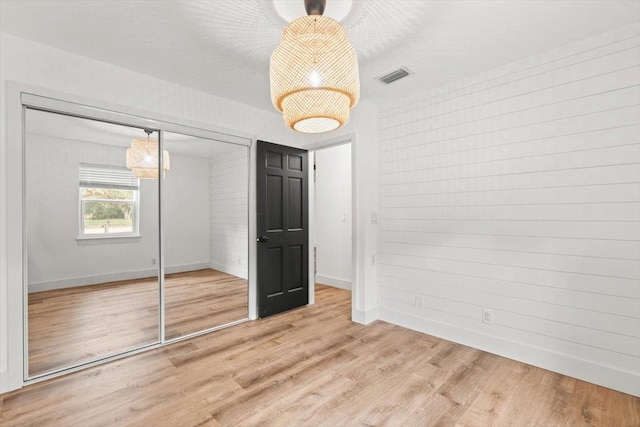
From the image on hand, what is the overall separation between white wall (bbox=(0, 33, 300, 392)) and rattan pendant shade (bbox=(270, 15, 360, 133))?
1732 mm

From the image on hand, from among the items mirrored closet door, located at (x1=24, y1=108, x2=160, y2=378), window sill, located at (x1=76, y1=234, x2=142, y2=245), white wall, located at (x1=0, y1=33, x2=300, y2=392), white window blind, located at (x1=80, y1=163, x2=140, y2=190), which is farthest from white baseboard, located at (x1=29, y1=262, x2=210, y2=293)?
white window blind, located at (x1=80, y1=163, x2=140, y2=190)

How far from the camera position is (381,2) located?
1.95 m

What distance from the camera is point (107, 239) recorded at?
112 inches

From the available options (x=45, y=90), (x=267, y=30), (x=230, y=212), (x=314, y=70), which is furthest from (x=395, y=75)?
(x=45, y=90)

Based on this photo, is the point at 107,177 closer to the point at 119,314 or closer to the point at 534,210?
the point at 119,314

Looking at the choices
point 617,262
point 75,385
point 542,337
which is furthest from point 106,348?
point 617,262

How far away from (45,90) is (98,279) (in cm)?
167

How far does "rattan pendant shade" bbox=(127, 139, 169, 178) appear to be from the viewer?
2928 mm

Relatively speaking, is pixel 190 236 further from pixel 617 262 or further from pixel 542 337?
pixel 617 262

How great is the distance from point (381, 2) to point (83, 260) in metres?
3.21

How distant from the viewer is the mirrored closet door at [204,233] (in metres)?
3.21

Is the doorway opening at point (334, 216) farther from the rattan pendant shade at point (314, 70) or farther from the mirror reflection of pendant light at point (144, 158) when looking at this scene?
the rattan pendant shade at point (314, 70)

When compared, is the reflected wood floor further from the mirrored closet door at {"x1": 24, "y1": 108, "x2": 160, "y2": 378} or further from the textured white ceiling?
the textured white ceiling

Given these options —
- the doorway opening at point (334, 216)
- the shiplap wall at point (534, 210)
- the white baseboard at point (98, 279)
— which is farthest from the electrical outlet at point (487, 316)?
the white baseboard at point (98, 279)
